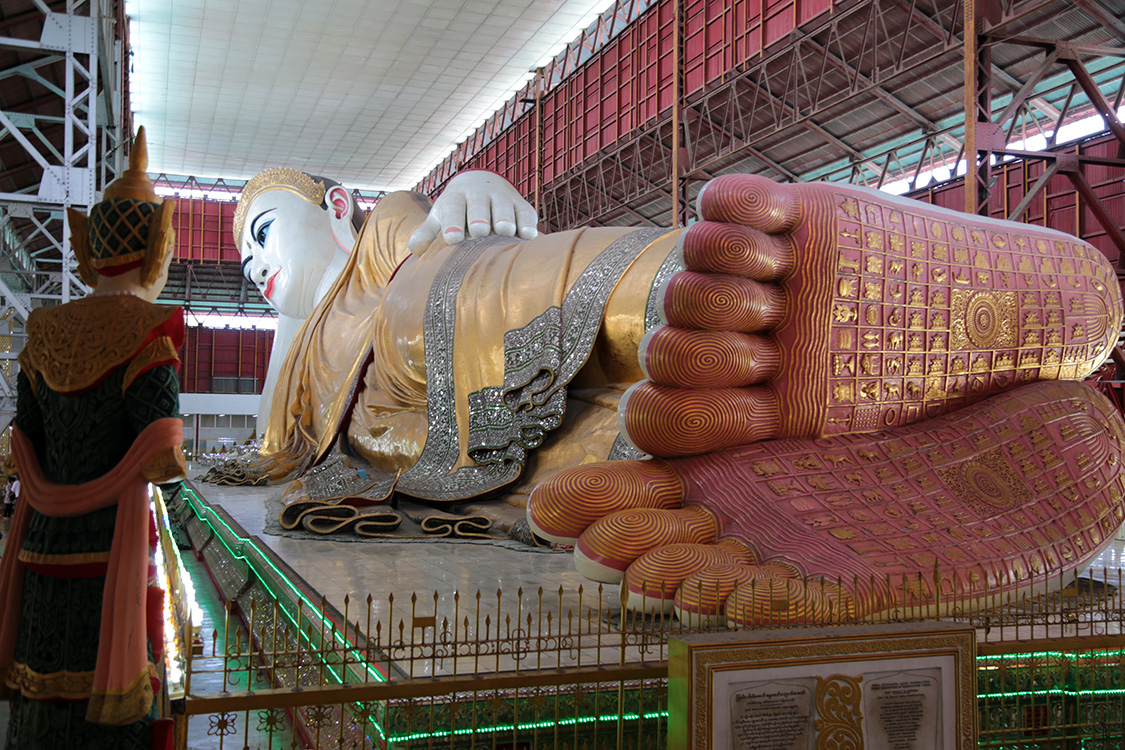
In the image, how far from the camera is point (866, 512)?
279 cm

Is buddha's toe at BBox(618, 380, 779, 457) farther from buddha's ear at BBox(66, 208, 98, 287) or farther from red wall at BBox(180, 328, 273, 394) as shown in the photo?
red wall at BBox(180, 328, 273, 394)

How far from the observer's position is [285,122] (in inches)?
625

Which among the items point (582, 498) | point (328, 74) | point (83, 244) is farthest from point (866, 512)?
point (328, 74)

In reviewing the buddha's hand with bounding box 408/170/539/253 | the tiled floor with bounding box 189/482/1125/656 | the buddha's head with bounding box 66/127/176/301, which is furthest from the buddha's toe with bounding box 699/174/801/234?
the buddha's hand with bounding box 408/170/539/253

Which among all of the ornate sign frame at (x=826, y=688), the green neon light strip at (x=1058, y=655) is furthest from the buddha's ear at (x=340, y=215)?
the ornate sign frame at (x=826, y=688)

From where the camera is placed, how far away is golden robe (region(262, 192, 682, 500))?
13.6 feet

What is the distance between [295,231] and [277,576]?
4943 mm

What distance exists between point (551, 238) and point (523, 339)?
21.6 inches

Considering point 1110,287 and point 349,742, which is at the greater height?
point 1110,287

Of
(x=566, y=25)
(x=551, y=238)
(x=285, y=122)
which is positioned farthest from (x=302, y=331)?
(x=285, y=122)

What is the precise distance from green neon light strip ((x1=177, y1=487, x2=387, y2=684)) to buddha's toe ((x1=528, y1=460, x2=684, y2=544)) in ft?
2.00

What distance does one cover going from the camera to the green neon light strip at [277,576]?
2.10 metres

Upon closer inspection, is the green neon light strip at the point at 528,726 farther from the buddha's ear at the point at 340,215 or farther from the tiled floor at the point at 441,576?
the buddha's ear at the point at 340,215

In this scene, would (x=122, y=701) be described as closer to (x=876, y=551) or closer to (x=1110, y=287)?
(x=876, y=551)
